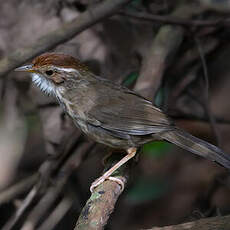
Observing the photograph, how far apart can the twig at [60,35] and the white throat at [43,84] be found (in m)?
0.17

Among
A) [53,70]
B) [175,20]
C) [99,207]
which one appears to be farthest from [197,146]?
[175,20]

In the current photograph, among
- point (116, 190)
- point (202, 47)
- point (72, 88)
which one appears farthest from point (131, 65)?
point (116, 190)

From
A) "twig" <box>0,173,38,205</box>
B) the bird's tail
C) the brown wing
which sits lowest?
"twig" <box>0,173,38,205</box>

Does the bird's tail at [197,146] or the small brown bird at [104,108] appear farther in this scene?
the small brown bird at [104,108]

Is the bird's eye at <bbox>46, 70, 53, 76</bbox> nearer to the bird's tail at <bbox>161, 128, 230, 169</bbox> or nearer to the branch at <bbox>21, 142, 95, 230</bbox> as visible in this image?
the branch at <bbox>21, 142, 95, 230</bbox>

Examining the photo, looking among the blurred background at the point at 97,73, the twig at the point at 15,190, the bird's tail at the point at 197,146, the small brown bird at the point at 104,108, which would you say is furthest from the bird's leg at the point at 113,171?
the twig at the point at 15,190

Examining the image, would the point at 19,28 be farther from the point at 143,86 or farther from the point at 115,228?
the point at 115,228

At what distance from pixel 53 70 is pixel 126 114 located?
24.7 inches

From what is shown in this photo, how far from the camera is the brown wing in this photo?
133 inches

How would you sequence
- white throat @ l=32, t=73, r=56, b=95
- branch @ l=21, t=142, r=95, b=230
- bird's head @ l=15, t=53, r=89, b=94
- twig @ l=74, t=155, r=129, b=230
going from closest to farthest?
twig @ l=74, t=155, r=129, b=230 → bird's head @ l=15, t=53, r=89, b=94 → white throat @ l=32, t=73, r=56, b=95 → branch @ l=21, t=142, r=95, b=230

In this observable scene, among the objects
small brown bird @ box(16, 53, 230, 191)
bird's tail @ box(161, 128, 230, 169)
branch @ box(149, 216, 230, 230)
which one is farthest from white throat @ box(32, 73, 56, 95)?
branch @ box(149, 216, 230, 230)

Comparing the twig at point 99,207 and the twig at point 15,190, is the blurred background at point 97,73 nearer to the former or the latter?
the twig at point 15,190

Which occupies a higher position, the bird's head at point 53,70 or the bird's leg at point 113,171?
the bird's head at point 53,70

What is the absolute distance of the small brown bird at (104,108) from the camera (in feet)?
11.0
